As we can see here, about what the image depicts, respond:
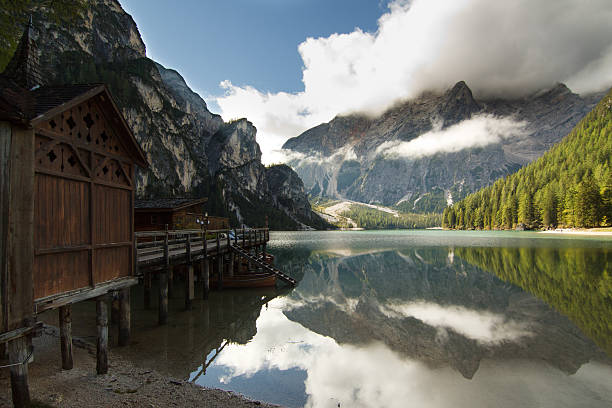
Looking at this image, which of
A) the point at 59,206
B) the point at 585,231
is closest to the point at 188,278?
the point at 59,206

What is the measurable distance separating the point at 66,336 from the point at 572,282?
35.0 m

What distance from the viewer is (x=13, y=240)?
7.25 meters

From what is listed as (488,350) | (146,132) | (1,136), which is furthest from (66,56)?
(488,350)

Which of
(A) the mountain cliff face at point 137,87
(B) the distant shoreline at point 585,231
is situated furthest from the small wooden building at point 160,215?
(B) the distant shoreline at point 585,231

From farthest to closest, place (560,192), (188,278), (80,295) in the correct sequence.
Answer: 1. (560,192)
2. (188,278)
3. (80,295)

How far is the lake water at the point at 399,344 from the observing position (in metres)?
10.7

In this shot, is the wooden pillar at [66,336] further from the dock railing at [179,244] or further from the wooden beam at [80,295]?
the dock railing at [179,244]

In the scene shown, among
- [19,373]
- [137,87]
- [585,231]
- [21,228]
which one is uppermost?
[137,87]

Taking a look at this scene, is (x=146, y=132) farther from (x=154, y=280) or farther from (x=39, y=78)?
(x=39, y=78)

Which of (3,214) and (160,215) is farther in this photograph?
(160,215)

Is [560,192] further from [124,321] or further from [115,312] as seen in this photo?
[124,321]

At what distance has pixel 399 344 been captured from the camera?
605 inches

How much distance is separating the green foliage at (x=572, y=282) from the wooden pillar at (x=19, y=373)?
65.9 ft

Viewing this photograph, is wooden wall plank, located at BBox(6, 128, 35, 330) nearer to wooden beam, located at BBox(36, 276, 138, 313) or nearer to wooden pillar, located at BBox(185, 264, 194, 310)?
wooden beam, located at BBox(36, 276, 138, 313)
